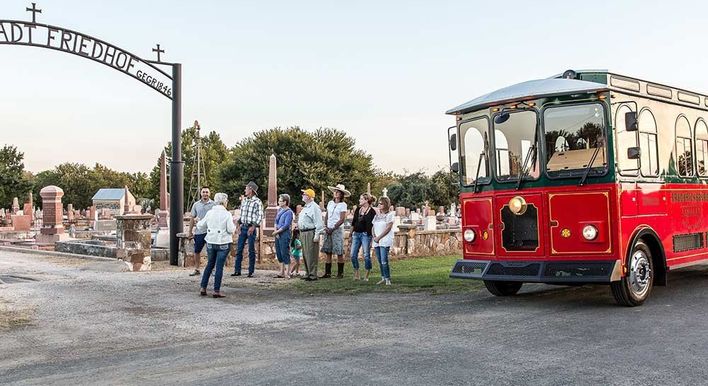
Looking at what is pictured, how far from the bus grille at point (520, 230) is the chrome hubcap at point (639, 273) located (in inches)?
49.2

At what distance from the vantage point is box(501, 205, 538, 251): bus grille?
921 cm

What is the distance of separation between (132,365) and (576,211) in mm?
5641

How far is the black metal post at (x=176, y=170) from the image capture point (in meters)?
15.4

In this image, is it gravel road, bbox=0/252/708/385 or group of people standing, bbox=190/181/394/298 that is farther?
group of people standing, bbox=190/181/394/298

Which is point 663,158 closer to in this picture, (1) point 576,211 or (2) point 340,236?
(1) point 576,211

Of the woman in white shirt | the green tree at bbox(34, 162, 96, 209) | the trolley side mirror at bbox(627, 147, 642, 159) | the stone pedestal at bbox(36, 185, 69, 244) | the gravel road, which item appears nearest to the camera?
the gravel road

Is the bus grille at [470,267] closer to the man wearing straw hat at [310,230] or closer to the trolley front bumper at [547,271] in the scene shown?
the trolley front bumper at [547,271]

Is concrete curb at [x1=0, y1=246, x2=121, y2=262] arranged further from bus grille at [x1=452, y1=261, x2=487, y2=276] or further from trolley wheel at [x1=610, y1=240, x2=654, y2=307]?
trolley wheel at [x1=610, y1=240, x2=654, y2=307]

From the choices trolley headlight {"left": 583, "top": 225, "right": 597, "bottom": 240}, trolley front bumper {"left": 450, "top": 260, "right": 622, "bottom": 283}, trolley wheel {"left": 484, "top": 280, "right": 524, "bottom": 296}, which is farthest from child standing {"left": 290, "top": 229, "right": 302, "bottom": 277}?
trolley headlight {"left": 583, "top": 225, "right": 597, "bottom": 240}

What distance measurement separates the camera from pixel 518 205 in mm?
9266

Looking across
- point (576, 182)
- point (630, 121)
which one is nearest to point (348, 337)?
point (576, 182)

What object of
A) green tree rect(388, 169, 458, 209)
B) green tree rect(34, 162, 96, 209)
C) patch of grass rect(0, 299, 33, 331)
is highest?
green tree rect(34, 162, 96, 209)

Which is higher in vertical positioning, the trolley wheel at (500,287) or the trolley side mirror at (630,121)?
the trolley side mirror at (630,121)

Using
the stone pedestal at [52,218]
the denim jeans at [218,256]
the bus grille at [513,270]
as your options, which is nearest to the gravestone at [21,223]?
the stone pedestal at [52,218]
